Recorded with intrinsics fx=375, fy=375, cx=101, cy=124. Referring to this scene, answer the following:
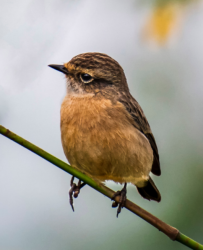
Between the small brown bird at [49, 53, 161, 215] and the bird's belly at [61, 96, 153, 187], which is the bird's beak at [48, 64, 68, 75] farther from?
the bird's belly at [61, 96, 153, 187]

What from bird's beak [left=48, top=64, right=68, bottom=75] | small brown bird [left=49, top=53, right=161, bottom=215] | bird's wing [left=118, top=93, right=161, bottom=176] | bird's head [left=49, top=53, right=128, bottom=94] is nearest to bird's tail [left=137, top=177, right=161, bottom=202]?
bird's wing [left=118, top=93, right=161, bottom=176]

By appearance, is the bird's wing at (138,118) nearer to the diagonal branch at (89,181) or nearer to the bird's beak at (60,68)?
the bird's beak at (60,68)

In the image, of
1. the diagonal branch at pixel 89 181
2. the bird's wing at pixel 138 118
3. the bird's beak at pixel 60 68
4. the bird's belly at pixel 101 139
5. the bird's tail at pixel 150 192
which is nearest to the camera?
the diagonal branch at pixel 89 181

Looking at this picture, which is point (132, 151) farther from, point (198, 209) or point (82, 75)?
point (198, 209)

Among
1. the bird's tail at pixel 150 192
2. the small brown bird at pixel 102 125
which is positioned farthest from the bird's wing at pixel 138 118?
the bird's tail at pixel 150 192

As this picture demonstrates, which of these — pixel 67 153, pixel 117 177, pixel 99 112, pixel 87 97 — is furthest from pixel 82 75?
pixel 117 177

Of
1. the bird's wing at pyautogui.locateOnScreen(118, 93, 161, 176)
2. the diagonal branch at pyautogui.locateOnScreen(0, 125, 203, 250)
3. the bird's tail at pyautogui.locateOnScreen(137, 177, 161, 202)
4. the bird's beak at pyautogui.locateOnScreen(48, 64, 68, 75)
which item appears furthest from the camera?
the bird's tail at pyautogui.locateOnScreen(137, 177, 161, 202)

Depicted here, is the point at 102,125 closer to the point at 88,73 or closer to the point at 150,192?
the point at 88,73
